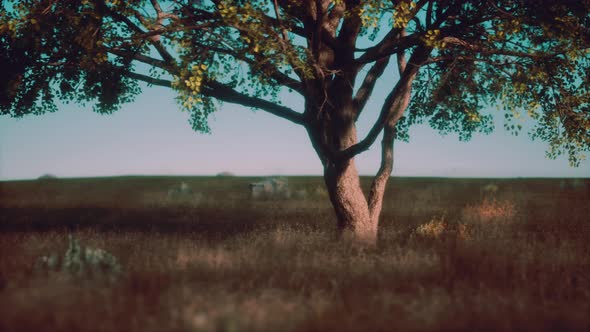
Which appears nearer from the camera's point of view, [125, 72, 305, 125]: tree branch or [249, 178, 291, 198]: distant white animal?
[125, 72, 305, 125]: tree branch

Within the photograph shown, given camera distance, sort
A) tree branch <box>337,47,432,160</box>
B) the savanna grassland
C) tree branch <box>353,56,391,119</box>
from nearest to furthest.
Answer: the savanna grassland → tree branch <box>337,47,432,160</box> → tree branch <box>353,56,391,119</box>

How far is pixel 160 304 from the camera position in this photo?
6508 mm

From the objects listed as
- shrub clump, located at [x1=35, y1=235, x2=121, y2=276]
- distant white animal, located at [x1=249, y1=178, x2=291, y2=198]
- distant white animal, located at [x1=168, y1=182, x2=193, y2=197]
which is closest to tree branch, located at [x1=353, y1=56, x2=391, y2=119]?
shrub clump, located at [x1=35, y1=235, x2=121, y2=276]

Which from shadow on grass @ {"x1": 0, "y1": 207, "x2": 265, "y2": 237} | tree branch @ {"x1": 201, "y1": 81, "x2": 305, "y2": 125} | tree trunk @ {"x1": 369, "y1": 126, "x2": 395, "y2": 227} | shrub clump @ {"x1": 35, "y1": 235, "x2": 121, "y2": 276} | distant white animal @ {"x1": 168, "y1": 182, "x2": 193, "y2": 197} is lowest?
shadow on grass @ {"x1": 0, "y1": 207, "x2": 265, "y2": 237}

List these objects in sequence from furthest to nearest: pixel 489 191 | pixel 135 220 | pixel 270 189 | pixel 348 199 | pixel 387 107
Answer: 1. pixel 489 191
2. pixel 270 189
3. pixel 135 220
4. pixel 348 199
5. pixel 387 107

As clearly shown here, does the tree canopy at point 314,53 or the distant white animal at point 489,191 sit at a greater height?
the tree canopy at point 314,53

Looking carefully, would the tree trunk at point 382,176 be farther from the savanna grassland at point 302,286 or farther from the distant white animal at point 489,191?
the distant white animal at point 489,191

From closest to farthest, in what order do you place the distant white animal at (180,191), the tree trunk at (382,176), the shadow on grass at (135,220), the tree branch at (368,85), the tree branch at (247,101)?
the tree branch at (247,101), the tree branch at (368,85), the tree trunk at (382,176), the shadow on grass at (135,220), the distant white animal at (180,191)

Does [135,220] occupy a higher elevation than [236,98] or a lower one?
lower

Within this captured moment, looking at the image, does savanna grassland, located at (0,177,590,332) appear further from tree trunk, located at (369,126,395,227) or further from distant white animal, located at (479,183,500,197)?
distant white animal, located at (479,183,500,197)

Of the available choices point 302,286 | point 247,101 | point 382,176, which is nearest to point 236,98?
point 247,101

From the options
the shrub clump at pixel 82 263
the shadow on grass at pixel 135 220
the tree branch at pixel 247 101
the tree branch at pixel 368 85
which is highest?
the tree branch at pixel 368 85

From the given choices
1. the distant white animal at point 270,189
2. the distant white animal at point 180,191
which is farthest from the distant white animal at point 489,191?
the distant white animal at point 180,191

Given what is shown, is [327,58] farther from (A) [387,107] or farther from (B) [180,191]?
(B) [180,191]
